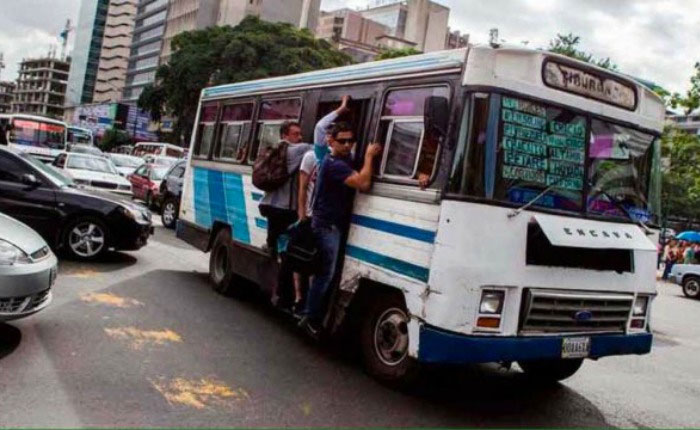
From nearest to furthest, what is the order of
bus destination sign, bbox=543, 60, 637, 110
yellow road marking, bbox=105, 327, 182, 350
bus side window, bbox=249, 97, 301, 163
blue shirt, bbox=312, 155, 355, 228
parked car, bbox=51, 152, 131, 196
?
1. bus destination sign, bbox=543, 60, 637, 110
2. blue shirt, bbox=312, 155, 355, 228
3. yellow road marking, bbox=105, 327, 182, 350
4. bus side window, bbox=249, 97, 301, 163
5. parked car, bbox=51, 152, 131, 196

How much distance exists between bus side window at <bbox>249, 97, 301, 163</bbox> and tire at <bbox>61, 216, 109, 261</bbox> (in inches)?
125

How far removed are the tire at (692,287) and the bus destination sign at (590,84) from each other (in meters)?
18.0

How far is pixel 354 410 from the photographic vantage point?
16.2 ft

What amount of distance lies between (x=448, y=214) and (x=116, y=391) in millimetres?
2657

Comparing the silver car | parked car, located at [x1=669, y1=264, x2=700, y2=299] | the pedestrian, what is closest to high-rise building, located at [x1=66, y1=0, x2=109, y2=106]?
parked car, located at [x1=669, y1=264, x2=700, y2=299]

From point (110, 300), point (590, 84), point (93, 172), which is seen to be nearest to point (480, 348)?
point (590, 84)

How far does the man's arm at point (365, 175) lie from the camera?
18.6 ft

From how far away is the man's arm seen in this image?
5676 millimetres

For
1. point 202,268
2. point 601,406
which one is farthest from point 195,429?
point 202,268

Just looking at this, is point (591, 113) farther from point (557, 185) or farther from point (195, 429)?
point (195, 429)

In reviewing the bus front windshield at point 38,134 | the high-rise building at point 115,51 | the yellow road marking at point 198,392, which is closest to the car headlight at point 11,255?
the yellow road marking at point 198,392

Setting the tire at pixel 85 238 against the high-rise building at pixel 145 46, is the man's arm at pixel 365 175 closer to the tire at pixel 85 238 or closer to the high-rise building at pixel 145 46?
the tire at pixel 85 238

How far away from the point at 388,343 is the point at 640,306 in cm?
215

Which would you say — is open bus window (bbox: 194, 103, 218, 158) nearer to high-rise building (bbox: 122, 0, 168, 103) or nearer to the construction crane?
high-rise building (bbox: 122, 0, 168, 103)
